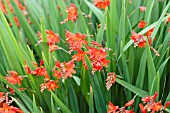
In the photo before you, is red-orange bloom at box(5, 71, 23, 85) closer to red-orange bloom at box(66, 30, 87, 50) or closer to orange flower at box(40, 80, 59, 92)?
orange flower at box(40, 80, 59, 92)

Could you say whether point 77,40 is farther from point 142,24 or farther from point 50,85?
point 142,24

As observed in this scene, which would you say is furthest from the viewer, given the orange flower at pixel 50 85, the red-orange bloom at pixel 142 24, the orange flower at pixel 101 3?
the orange flower at pixel 101 3

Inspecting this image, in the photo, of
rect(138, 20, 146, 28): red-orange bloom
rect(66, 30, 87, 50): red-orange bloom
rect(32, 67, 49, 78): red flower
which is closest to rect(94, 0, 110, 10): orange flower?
rect(138, 20, 146, 28): red-orange bloom

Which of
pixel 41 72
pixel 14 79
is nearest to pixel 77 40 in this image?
pixel 41 72

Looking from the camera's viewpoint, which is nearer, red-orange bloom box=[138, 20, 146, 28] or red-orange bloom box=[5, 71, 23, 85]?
red-orange bloom box=[5, 71, 23, 85]

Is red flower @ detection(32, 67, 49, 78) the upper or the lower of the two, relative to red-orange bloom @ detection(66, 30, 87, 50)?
lower

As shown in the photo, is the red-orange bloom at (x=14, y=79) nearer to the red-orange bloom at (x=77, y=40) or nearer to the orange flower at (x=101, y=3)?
the red-orange bloom at (x=77, y=40)

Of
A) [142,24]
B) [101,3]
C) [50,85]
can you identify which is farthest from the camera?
[101,3]

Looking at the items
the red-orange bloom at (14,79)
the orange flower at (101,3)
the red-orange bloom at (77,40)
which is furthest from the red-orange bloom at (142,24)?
the red-orange bloom at (14,79)

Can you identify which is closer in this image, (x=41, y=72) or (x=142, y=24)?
(x=41, y=72)

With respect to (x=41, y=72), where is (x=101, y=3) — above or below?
above

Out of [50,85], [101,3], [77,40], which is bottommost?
[50,85]

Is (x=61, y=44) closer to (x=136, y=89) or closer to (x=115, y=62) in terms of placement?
(x=115, y=62)
